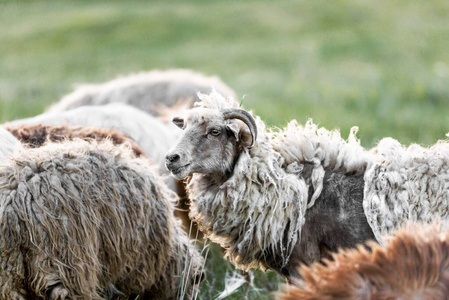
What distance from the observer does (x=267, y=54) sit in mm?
22719

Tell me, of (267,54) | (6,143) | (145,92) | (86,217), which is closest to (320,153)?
(86,217)

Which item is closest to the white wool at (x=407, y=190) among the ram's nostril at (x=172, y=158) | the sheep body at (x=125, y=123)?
the ram's nostril at (x=172, y=158)

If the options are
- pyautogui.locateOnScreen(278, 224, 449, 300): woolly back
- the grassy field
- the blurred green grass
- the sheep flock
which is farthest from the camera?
the blurred green grass

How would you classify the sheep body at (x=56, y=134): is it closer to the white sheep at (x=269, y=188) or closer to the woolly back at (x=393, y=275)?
the white sheep at (x=269, y=188)

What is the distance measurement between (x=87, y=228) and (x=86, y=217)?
0.22ft

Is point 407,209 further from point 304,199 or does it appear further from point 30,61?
point 30,61

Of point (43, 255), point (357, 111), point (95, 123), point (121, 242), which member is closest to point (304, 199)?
point (121, 242)

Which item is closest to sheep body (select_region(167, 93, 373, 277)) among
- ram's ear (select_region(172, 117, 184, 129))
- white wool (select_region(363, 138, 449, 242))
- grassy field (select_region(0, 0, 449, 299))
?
white wool (select_region(363, 138, 449, 242))

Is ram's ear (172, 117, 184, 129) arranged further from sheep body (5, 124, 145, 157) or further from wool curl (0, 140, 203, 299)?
sheep body (5, 124, 145, 157)

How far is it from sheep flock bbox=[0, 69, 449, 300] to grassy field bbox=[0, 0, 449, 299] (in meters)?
1.08

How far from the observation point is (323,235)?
4.84 meters

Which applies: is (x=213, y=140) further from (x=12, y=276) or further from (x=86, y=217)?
(x=12, y=276)

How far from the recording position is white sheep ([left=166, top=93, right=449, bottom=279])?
4.82 meters

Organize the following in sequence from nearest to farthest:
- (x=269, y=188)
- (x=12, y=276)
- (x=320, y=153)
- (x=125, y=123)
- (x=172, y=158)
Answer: (x=12, y=276) < (x=172, y=158) < (x=269, y=188) < (x=320, y=153) < (x=125, y=123)
